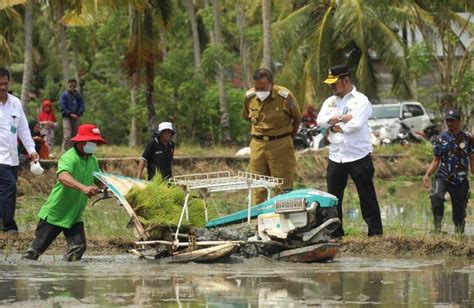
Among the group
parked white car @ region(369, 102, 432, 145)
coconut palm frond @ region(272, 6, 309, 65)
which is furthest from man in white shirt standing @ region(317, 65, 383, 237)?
parked white car @ region(369, 102, 432, 145)

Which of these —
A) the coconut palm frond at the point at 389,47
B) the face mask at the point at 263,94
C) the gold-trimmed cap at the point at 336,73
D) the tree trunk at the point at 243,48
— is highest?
the tree trunk at the point at 243,48

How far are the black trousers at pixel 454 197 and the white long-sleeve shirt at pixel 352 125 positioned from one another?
4.72ft

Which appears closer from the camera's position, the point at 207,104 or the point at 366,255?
the point at 366,255

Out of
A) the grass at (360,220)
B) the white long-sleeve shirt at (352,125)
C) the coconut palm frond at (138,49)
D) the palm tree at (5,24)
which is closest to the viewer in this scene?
the grass at (360,220)

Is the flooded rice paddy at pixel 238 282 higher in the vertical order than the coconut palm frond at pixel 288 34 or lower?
lower

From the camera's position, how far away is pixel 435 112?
1708 inches

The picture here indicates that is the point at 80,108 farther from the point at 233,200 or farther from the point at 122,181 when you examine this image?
the point at 122,181

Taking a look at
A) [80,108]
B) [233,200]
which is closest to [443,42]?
[80,108]

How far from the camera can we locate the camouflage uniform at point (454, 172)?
14.0 meters

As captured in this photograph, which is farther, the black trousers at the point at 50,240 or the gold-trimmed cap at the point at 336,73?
the gold-trimmed cap at the point at 336,73

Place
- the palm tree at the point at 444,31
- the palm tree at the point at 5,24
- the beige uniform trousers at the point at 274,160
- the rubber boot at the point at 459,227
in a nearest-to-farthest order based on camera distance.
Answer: the beige uniform trousers at the point at 274,160, the rubber boot at the point at 459,227, the palm tree at the point at 444,31, the palm tree at the point at 5,24

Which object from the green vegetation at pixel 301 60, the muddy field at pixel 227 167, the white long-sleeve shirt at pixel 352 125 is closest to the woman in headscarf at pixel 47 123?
the green vegetation at pixel 301 60

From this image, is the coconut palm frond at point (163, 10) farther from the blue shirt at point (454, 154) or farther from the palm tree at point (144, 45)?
the blue shirt at point (454, 154)

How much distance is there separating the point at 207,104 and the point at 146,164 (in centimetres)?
2030
